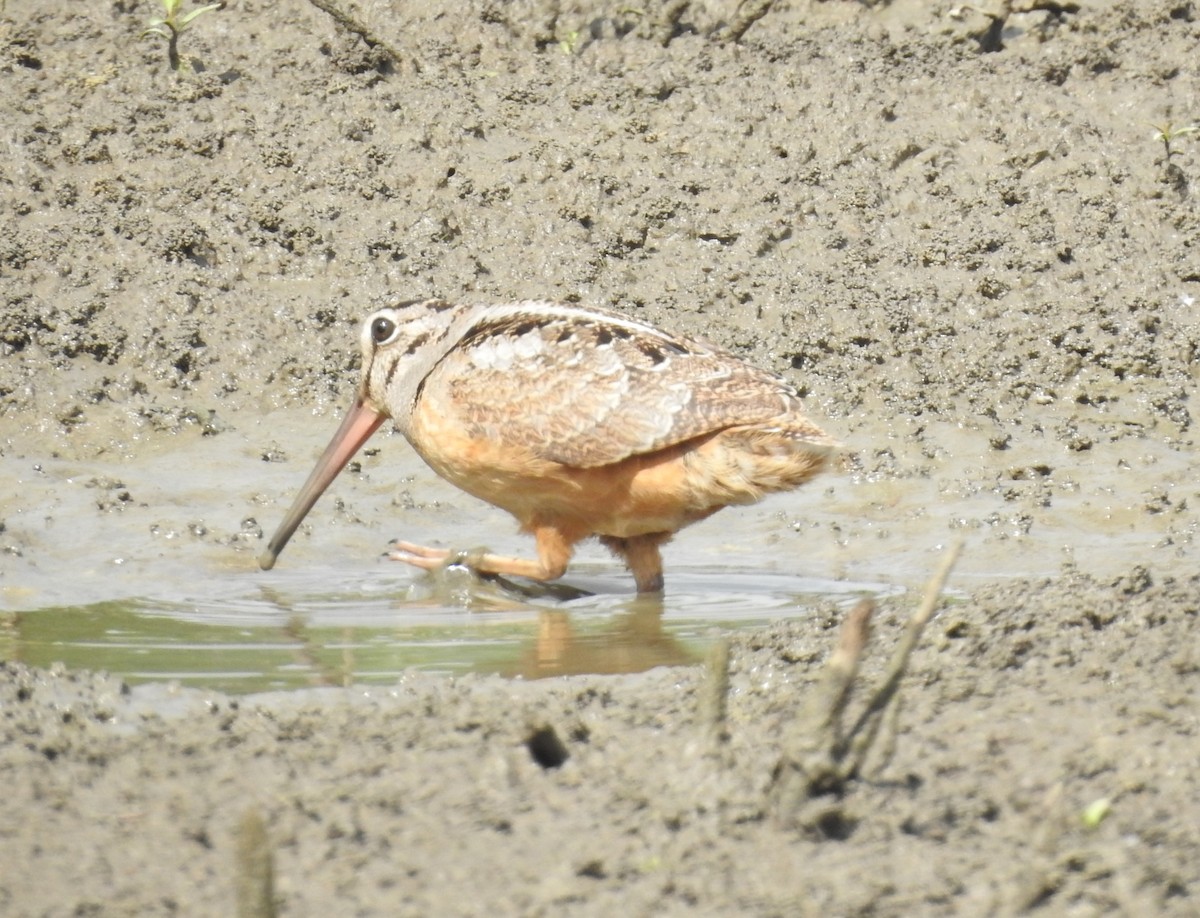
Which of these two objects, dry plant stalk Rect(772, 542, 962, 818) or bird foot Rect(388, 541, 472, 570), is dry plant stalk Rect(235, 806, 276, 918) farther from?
bird foot Rect(388, 541, 472, 570)

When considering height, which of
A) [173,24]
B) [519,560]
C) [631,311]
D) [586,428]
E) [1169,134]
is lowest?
[519,560]

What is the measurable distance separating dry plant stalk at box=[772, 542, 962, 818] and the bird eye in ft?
12.0

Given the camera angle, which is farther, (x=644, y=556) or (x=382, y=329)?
(x=382, y=329)

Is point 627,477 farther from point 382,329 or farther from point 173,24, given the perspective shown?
point 173,24

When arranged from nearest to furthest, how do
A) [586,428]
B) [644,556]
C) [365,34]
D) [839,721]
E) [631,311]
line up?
1. [839,721]
2. [586,428]
3. [644,556]
4. [631,311]
5. [365,34]

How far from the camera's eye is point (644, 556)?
6590 mm

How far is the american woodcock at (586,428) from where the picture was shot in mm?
6027

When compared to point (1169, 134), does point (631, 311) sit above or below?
below

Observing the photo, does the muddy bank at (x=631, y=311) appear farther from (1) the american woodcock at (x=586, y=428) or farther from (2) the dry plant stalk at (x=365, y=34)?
(1) the american woodcock at (x=586, y=428)

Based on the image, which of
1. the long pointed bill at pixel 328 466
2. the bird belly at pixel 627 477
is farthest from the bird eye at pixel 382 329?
the bird belly at pixel 627 477

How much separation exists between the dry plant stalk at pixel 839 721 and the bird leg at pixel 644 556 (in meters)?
3.00

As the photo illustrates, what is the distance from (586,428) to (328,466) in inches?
48.6

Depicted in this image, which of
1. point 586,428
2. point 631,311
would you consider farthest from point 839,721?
point 631,311

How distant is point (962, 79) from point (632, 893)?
6906 mm
